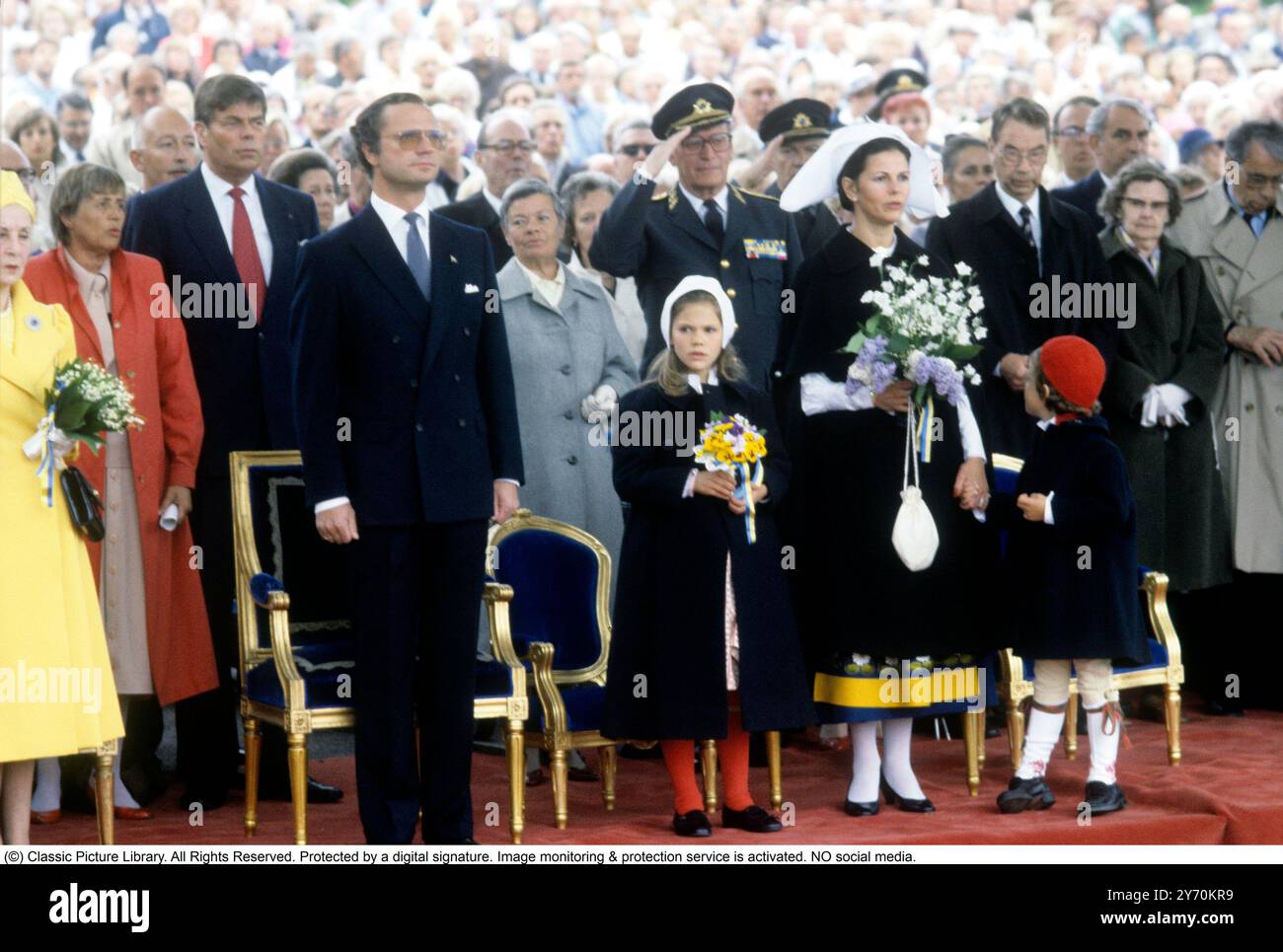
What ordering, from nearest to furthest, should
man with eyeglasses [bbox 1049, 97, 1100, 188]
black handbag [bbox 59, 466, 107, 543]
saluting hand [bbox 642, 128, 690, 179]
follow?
black handbag [bbox 59, 466, 107, 543]
saluting hand [bbox 642, 128, 690, 179]
man with eyeglasses [bbox 1049, 97, 1100, 188]

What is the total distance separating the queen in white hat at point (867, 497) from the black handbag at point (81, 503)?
84.9 inches

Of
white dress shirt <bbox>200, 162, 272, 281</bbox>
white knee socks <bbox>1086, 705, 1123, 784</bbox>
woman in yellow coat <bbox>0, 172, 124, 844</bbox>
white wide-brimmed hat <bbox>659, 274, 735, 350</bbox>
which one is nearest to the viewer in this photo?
woman in yellow coat <bbox>0, 172, 124, 844</bbox>

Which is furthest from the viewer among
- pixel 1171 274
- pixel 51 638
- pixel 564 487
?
pixel 1171 274

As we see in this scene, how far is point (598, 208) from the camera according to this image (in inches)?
307

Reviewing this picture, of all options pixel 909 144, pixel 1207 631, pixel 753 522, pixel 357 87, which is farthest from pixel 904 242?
pixel 357 87

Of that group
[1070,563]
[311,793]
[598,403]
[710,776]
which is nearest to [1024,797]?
[1070,563]

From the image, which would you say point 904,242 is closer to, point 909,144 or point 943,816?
point 909,144

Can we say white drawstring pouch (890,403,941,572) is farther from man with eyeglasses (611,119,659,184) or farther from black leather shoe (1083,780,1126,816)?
man with eyeglasses (611,119,659,184)

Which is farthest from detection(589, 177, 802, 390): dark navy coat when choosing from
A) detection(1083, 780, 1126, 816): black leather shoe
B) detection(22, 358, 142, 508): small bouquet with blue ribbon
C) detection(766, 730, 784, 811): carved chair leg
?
detection(22, 358, 142, 508): small bouquet with blue ribbon

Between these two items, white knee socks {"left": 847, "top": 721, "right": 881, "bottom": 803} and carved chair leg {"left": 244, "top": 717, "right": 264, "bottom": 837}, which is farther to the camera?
white knee socks {"left": 847, "top": 721, "right": 881, "bottom": 803}

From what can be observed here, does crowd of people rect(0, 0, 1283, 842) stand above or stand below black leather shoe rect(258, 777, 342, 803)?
above

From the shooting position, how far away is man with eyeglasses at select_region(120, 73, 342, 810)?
646cm

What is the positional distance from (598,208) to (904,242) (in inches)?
72.7

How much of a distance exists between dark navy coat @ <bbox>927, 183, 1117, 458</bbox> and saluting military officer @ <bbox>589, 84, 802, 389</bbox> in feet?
2.46
